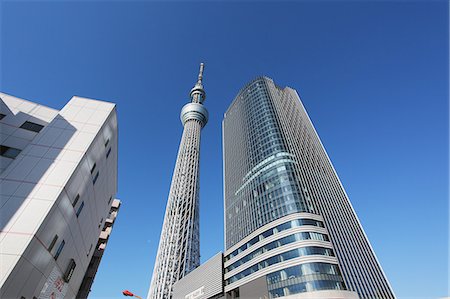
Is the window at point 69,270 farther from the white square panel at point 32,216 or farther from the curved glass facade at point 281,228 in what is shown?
the curved glass facade at point 281,228

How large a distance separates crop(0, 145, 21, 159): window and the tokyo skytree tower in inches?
2939

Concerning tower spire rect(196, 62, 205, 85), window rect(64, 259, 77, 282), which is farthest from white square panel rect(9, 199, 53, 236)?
tower spire rect(196, 62, 205, 85)

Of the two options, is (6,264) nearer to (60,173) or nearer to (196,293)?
(60,173)

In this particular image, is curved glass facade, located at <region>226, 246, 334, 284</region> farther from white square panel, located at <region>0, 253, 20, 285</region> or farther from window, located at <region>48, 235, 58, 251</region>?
white square panel, located at <region>0, 253, 20, 285</region>

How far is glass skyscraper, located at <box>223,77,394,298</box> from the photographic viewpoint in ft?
160

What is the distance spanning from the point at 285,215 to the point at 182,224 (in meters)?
51.1

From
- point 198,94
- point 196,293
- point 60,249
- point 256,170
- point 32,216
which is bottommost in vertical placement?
point 60,249

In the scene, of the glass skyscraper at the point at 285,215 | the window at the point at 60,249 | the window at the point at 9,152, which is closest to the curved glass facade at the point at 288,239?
the glass skyscraper at the point at 285,215

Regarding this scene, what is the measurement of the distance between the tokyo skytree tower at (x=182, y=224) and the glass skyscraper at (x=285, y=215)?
50.3ft

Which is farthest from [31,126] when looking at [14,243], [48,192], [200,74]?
[200,74]

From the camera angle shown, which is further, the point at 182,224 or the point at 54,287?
the point at 182,224

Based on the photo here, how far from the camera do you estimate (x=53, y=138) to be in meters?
24.0

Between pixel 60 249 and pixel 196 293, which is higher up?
pixel 196 293

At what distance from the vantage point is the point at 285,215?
60969 millimetres
